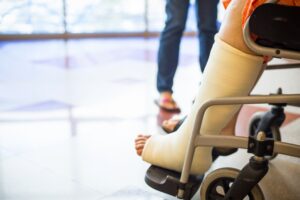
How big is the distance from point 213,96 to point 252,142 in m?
0.13

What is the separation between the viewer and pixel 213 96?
80 cm

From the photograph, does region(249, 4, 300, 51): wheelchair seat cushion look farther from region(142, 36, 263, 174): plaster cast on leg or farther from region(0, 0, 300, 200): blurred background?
region(0, 0, 300, 200): blurred background

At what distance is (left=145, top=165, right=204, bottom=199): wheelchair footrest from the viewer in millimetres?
860

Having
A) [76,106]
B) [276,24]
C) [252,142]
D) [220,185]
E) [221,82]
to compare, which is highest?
[276,24]

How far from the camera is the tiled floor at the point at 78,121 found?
1087 millimetres

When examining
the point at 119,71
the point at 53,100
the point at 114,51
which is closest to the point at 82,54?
the point at 114,51

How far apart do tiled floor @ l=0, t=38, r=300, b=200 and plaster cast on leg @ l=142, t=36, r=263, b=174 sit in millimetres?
161

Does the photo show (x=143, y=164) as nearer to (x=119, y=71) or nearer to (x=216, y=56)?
(x=216, y=56)

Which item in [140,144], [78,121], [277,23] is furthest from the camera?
[78,121]

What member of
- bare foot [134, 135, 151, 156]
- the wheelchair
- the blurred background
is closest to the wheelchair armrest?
the wheelchair

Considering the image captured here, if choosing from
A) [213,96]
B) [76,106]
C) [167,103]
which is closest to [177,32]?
[167,103]

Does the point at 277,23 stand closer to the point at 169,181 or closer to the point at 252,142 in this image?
the point at 252,142

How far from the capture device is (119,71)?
2664mm

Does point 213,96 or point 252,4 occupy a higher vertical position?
point 252,4
